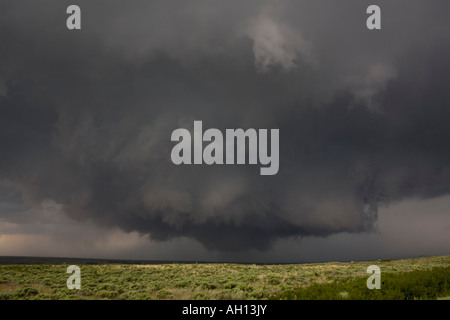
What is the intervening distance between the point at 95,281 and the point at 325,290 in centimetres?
1915
